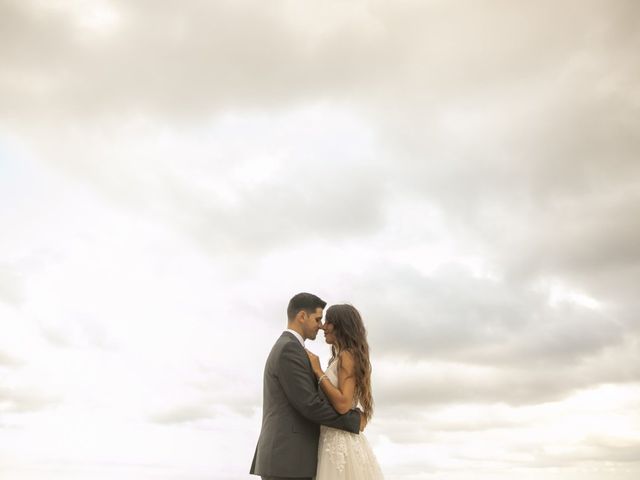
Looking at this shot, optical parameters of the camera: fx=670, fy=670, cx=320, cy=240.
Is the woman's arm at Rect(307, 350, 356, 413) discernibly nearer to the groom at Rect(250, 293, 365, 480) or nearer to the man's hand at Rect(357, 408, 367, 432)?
the groom at Rect(250, 293, 365, 480)

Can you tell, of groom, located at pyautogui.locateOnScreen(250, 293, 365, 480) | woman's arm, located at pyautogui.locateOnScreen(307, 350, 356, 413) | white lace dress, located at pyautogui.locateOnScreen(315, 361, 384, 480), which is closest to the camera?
groom, located at pyautogui.locateOnScreen(250, 293, 365, 480)

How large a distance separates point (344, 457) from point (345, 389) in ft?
3.25

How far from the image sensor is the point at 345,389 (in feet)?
33.2

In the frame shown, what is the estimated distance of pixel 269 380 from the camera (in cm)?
1022

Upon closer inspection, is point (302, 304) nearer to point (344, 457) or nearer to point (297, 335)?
point (297, 335)

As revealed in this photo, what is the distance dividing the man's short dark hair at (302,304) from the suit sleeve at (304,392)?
1.95 ft

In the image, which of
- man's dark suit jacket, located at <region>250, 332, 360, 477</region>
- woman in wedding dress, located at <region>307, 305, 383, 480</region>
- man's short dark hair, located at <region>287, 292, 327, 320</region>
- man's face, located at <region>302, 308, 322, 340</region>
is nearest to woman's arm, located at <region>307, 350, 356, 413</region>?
woman in wedding dress, located at <region>307, 305, 383, 480</region>

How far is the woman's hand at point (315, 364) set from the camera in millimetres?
10203

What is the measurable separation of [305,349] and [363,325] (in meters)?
1.11

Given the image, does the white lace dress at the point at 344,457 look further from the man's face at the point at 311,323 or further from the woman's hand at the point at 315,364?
the man's face at the point at 311,323

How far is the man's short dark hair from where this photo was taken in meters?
10.4

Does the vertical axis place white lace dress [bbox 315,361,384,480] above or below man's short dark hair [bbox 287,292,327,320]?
below

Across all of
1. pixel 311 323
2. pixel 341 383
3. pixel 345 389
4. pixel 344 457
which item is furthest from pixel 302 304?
pixel 344 457

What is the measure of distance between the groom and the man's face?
0.05ft
